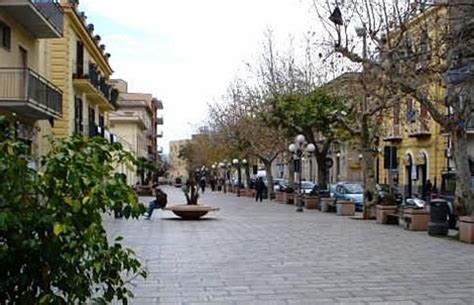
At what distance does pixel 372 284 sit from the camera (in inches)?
396

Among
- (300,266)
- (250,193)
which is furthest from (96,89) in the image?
(300,266)

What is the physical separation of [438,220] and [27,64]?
15.9 metres

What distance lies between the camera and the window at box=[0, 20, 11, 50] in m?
22.7

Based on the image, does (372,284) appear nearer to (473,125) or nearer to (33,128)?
(33,128)

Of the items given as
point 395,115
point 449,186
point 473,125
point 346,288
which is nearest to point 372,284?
point 346,288

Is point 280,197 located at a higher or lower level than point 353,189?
lower

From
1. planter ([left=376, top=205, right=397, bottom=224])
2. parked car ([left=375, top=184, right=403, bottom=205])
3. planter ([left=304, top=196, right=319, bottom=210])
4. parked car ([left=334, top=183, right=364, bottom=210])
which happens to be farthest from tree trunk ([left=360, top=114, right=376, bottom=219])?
planter ([left=304, top=196, right=319, bottom=210])

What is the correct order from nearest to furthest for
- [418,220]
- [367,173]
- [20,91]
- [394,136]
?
[418,220] → [20,91] → [367,173] → [394,136]

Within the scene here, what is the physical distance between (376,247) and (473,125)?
29.7 m

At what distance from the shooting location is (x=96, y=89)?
125 ft

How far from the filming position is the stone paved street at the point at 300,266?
9.19 metres

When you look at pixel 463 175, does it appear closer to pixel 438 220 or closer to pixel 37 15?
pixel 438 220

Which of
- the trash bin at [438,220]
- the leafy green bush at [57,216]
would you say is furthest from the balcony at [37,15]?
the leafy green bush at [57,216]

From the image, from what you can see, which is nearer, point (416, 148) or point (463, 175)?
point (463, 175)
